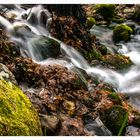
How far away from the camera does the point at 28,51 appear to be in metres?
3.24

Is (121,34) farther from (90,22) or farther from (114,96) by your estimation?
(114,96)

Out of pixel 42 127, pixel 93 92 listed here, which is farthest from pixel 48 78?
pixel 42 127

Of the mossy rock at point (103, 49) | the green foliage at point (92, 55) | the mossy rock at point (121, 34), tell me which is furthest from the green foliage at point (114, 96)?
the mossy rock at point (121, 34)

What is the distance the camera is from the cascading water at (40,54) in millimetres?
3258

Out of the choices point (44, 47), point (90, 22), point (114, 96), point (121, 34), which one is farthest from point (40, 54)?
point (121, 34)

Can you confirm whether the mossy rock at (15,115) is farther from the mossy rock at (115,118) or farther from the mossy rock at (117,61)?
the mossy rock at (117,61)

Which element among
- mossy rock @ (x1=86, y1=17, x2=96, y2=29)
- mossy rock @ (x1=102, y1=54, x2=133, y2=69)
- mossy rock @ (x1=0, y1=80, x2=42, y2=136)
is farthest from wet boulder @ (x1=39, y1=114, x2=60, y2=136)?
mossy rock @ (x1=86, y1=17, x2=96, y2=29)

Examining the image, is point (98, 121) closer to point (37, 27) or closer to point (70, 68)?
point (70, 68)

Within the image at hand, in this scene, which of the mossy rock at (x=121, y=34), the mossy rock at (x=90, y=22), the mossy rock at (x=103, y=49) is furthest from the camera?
the mossy rock at (x=121, y=34)

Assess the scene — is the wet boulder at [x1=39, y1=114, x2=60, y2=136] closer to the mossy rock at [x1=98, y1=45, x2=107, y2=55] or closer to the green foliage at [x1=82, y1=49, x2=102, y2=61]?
the green foliage at [x1=82, y1=49, x2=102, y2=61]

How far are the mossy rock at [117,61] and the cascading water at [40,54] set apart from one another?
0.10 metres

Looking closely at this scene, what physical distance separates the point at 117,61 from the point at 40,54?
1.02m

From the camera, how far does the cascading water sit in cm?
326

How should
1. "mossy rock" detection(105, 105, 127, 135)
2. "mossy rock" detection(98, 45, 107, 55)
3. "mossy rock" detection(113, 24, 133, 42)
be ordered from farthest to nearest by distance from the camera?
"mossy rock" detection(113, 24, 133, 42) < "mossy rock" detection(98, 45, 107, 55) < "mossy rock" detection(105, 105, 127, 135)
